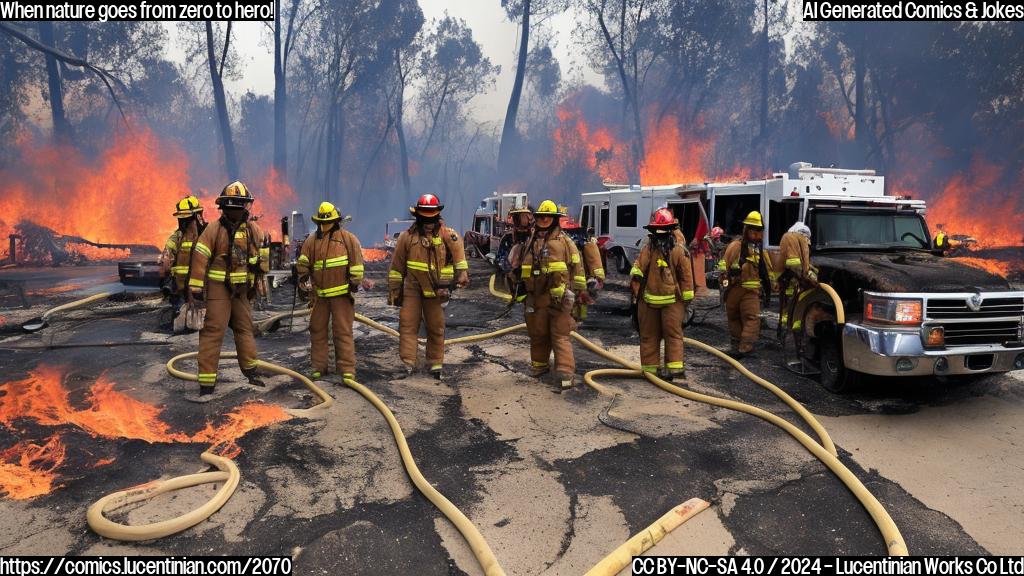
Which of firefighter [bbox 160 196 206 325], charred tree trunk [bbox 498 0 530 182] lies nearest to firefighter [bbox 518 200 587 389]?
firefighter [bbox 160 196 206 325]

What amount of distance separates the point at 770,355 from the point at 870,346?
2.44 metres

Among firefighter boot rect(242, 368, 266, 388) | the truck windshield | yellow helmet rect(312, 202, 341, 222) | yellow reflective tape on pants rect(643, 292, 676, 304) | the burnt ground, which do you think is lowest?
the burnt ground

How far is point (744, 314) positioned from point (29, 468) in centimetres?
698

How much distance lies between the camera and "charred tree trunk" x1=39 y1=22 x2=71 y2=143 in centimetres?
3027

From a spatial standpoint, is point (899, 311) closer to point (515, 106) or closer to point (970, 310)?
point (970, 310)

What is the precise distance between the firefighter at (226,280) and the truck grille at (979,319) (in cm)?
604

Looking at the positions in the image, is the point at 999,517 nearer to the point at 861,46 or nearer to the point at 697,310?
the point at 697,310

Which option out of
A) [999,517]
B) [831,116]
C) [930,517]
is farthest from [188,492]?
[831,116]

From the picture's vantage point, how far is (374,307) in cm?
1252

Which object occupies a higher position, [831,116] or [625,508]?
[831,116]

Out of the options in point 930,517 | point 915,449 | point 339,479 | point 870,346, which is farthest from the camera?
point 870,346

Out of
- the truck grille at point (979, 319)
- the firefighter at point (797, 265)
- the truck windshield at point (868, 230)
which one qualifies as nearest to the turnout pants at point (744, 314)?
the firefighter at point (797, 265)

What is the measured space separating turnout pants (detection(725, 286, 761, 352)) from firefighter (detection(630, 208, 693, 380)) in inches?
58.5

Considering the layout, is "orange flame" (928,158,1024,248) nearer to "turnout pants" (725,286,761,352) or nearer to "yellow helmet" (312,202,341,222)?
"turnout pants" (725,286,761,352)
